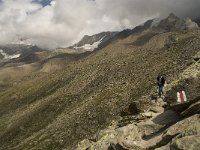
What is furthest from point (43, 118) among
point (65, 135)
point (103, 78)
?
point (65, 135)

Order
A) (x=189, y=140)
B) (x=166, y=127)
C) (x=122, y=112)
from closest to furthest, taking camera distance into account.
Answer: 1. (x=189, y=140)
2. (x=166, y=127)
3. (x=122, y=112)

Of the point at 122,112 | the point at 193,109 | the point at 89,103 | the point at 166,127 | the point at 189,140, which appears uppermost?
the point at 193,109

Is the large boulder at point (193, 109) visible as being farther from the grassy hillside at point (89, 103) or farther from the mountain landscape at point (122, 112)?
the grassy hillside at point (89, 103)

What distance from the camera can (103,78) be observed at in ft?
578

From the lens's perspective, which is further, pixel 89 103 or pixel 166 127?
pixel 89 103

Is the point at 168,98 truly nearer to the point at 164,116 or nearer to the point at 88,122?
the point at 164,116

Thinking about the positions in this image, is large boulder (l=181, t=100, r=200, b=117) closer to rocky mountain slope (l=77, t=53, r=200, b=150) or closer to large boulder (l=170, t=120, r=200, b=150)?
rocky mountain slope (l=77, t=53, r=200, b=150)

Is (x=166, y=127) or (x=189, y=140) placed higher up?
(x=189, y=140)

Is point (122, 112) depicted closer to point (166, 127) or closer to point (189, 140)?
point (166, 127)

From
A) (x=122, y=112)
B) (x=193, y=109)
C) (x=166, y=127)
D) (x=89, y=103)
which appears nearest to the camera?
(x=193, y=109)

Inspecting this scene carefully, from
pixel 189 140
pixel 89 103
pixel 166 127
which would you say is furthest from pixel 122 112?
pixel 89 103

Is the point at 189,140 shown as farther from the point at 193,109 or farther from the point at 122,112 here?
the point at 122,112

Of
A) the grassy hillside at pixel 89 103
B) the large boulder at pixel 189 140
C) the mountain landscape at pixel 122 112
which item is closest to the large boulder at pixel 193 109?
the mountain landscape at pixel 122 112

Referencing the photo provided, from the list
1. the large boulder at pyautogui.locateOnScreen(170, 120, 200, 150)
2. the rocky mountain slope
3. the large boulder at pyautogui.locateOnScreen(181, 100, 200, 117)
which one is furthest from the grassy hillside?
the large boulder at pyautogui.locateOnScreen(170, 120, 200, 150)
